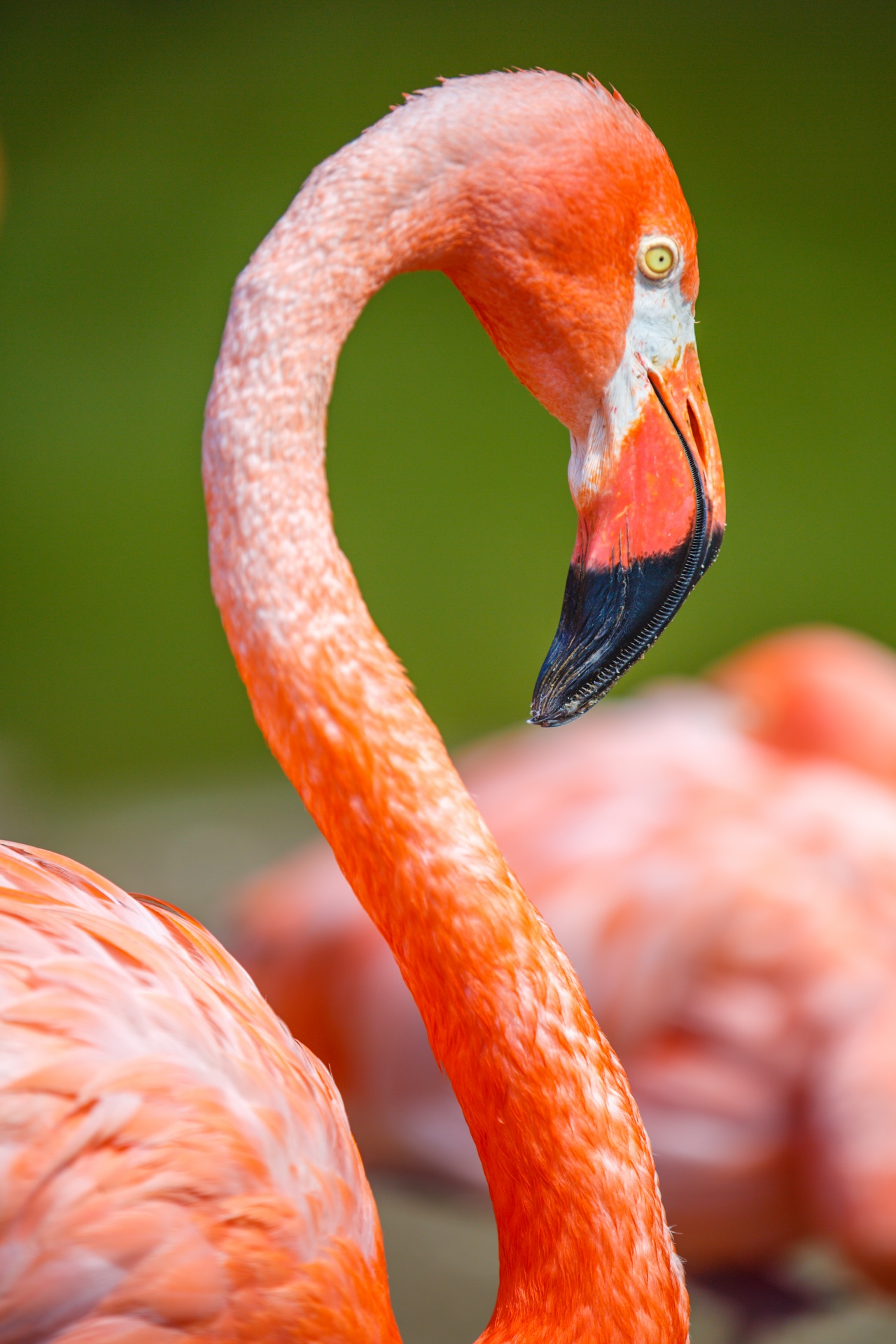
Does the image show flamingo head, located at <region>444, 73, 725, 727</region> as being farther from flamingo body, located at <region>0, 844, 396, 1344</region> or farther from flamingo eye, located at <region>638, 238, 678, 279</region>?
flamingo body, located at <region>0, 844, 396, 1344</region>

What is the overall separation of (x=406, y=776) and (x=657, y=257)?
38 cm

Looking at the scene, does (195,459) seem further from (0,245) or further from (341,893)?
(341,893)

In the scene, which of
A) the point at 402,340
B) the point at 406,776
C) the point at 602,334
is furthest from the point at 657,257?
the point at 402,340

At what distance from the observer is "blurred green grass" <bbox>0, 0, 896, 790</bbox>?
4.13 m

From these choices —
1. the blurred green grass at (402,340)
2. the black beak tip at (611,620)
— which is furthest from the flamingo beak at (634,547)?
the blurred green grass at (402,340)

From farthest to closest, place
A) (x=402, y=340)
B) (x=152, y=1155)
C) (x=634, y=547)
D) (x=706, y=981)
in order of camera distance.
Result: (x=402, y=340) < (x=706, y=981) < (x=634, y=547) < (x=152, y=1155)

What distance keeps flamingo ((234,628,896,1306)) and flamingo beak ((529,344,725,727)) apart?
2.41ft

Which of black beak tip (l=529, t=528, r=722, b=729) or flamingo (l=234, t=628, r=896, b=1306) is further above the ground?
black beak tip (l=529, t=528, r=722, b=729)

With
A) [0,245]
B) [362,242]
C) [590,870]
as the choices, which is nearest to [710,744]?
[590,870]

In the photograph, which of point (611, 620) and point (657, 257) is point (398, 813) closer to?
point (611, 620)

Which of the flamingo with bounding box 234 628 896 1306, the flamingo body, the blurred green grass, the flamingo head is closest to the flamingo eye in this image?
the flamingo head

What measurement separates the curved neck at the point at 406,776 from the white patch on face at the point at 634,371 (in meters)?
0.14

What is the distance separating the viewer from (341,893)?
1.71m

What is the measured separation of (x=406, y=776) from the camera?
0.81 meters
